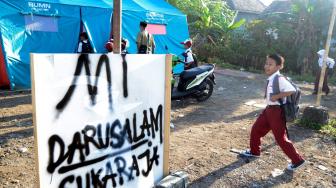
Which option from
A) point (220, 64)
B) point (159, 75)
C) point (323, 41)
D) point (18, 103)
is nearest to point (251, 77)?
point (220, 64)

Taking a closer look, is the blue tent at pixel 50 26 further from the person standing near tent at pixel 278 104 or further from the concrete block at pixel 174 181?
the person standing near tent at pixel 278 104

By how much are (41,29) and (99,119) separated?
22.2 feet

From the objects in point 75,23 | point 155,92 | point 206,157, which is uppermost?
point 75,23

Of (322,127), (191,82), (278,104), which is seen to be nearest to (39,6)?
(191,82)

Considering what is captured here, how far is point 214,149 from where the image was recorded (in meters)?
4.98

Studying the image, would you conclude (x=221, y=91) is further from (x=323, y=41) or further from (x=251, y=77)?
(x=323, y=41)

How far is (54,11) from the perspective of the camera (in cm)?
875

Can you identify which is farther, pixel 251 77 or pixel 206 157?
pixel 251 77

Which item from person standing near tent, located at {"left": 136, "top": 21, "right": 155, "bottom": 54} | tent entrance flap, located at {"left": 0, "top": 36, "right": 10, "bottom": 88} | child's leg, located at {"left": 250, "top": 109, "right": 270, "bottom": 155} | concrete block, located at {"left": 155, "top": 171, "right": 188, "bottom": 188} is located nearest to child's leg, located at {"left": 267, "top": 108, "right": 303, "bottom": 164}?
child's leg, located at {"left": 250, "top": 109, "right": 270, "bottom": 155}

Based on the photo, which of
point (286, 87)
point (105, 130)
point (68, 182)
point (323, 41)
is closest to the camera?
point (68, 182)

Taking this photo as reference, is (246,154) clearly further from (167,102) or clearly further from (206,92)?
(206,92)

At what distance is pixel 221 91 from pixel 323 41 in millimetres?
7113

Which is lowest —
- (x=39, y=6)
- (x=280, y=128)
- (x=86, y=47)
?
(x=280, y=128)

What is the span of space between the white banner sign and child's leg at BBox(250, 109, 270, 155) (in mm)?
1593
